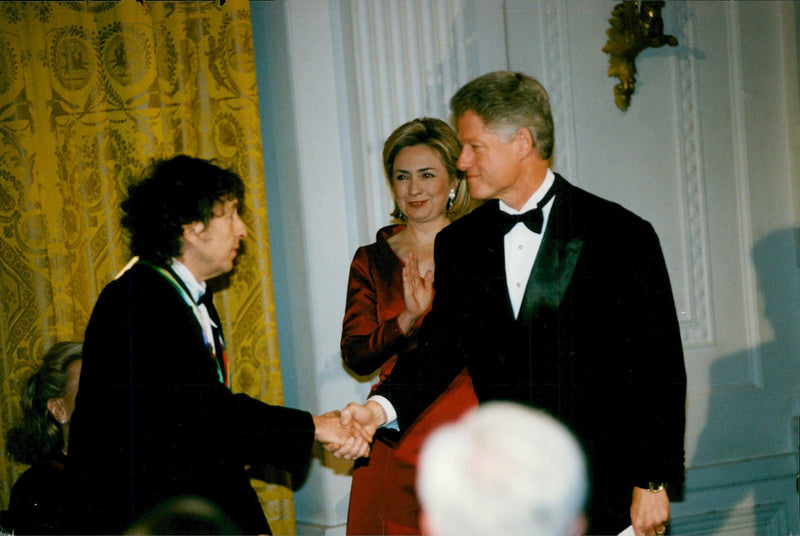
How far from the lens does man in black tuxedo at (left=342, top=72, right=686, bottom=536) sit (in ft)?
6.28

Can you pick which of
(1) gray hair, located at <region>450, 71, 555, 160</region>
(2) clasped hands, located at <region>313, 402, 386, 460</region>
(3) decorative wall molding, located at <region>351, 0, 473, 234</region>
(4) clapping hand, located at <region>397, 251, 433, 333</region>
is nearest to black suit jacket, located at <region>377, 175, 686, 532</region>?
(1) gray hair, located at <region>450, 71, 555, 160</region>

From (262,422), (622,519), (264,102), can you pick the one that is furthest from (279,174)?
(622,519)

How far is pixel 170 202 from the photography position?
196 centimetres

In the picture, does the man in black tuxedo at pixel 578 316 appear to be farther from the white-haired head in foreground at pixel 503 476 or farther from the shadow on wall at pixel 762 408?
the shadow on wall at pixel 762 408

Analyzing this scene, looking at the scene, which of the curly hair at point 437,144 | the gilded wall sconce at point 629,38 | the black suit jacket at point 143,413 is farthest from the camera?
the gilded wall sconce at point 629,38

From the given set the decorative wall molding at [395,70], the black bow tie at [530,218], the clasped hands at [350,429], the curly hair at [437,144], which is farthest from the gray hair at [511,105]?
the clasped hands at [350,429]

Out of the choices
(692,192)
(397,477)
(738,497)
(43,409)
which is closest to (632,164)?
(692,192)

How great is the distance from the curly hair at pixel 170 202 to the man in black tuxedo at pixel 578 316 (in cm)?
70

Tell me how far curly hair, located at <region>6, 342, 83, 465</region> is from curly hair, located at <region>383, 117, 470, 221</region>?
1243 millimetres

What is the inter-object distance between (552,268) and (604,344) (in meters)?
0.24

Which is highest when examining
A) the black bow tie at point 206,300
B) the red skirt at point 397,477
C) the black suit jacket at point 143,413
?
the black bow tie at point 206,300

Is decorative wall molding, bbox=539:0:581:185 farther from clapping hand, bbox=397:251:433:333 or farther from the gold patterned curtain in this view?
the gold patterned curtain

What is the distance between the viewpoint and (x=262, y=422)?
2.00 meters

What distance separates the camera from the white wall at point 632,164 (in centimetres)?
273
